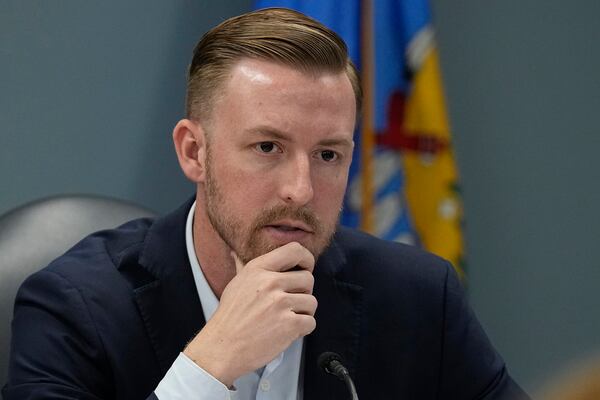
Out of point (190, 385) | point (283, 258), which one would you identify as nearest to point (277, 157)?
point (283, 258)

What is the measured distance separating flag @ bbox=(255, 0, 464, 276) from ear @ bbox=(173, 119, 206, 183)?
47.4 inches

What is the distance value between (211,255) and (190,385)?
37 centimetres

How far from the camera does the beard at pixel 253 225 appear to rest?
1588 millimetres

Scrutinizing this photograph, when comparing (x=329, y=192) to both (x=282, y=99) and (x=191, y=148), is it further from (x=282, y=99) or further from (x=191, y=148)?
(x=191, y=148)

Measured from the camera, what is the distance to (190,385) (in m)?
1.47

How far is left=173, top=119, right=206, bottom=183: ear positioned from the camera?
173 centimetres

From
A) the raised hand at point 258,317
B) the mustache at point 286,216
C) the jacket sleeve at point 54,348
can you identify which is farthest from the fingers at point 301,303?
the jacket sleeve at point 54,348

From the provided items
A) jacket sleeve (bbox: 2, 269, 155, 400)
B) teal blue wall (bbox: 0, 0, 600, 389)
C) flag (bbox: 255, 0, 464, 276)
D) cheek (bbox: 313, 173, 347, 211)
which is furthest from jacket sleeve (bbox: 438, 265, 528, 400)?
teal blue wall (bbox: 0, 0, 600, 389)

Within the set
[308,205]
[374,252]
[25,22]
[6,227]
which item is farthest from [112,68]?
[308,205]

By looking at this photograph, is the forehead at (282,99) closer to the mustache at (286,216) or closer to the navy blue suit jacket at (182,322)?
the mustache at (286,216)

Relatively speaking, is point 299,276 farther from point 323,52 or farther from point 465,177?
point 465,177

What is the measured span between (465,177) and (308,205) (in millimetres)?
1880

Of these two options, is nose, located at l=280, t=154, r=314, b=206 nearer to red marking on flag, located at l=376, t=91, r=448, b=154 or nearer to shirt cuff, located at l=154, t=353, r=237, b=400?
shirt cuff, located at l=154, t=353, r=237, b=400

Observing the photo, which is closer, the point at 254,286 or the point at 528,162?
the point at 254,286
